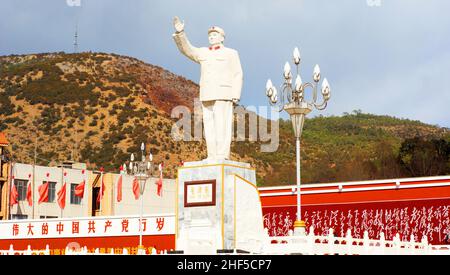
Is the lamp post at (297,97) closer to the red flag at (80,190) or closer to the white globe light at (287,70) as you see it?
the white globe light at (287,70)

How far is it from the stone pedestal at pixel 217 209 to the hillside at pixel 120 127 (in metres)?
29.9

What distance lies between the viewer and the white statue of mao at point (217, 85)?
1733cm

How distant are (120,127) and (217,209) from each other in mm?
47943

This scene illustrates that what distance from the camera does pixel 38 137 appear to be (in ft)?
206

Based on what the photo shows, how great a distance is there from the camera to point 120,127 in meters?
64.0

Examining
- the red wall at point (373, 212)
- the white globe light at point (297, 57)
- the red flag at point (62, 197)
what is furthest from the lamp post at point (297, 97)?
the red flag at point (62, 197)

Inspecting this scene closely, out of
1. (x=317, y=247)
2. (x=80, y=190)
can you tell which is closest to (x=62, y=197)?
(x=80, y=190)

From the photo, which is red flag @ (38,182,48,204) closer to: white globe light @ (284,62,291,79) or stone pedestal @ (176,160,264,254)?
stone pedestal @ (176,160,264,254)

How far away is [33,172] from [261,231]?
24.1m

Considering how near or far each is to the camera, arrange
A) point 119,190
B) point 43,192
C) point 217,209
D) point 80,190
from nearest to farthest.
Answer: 1. point 217,209
2. point 43,192
3. point 80,190
4. point 119,190

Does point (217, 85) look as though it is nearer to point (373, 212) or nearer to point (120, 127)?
point (373, 212)

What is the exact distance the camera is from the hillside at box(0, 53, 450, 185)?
59156 millimetres

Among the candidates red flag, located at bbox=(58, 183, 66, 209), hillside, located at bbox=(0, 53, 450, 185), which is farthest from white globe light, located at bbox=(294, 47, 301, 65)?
hillside, located at bbox=(0, 53, 450, 185)

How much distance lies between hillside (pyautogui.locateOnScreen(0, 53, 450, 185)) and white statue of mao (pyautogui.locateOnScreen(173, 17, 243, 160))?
30.2 m
